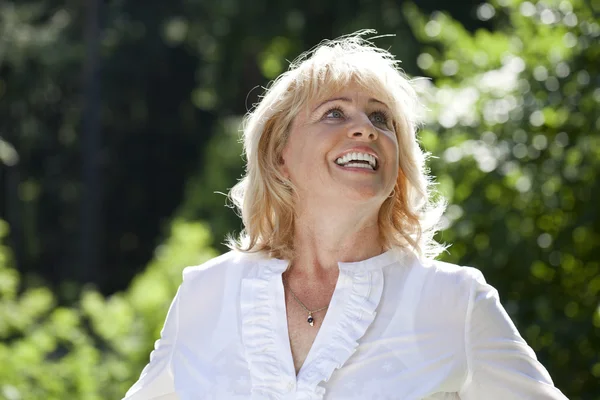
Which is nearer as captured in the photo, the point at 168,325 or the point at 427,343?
the point at 427,343

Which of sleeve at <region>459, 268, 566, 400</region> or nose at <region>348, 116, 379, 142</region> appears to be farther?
nose at <region>348, 116, 379, 142</region>

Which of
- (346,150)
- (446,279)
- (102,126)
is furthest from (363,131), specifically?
(102,126)

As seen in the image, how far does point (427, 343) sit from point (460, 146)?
2117mm

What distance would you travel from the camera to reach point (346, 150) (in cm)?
230

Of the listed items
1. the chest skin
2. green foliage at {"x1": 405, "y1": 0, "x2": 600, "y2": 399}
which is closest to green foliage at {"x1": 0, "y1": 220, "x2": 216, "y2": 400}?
green foliage at {"x1": 405, "y1": 0, "x2": 600, "y2": 399}

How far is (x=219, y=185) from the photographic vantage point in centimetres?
1427

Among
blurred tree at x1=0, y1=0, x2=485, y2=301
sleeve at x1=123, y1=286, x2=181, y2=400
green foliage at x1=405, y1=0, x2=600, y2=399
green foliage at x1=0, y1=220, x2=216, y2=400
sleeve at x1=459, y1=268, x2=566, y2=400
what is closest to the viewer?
sleeve at x1=459, y1=268, x2=566, y2=400

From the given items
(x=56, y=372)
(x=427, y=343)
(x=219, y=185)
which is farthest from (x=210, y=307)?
(x=219, y=185)

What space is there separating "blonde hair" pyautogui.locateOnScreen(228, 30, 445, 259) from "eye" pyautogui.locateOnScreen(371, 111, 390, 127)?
0.07ft

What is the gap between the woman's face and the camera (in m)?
2.29

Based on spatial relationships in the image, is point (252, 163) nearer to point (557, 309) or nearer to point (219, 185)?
point (557, 309)

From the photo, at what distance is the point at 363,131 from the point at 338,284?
1.11ft

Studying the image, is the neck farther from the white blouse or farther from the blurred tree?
the blurred tree

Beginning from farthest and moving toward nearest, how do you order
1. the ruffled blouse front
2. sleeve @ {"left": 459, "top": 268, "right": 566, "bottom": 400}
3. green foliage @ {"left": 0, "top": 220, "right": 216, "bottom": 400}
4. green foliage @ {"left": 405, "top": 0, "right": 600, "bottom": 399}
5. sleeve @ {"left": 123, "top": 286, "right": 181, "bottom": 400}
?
green foliage @ {"left": 0, "top": 220, "right": 216, "bottom": 400} < green foliage @ {"left": 405, "top": 0, "right": 600, "bottom": 399} < sleeve @ {"left": 123, "top": 286, "right": 181, "bottom": 400} < the ruffled blouse front < sleeve @ {"left": 459, "top": 268, "right": 566, "bottom": 400}
